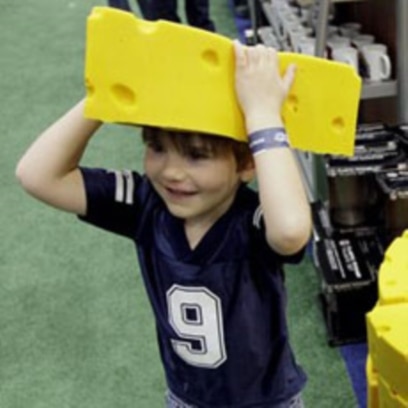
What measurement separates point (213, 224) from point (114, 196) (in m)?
0.14

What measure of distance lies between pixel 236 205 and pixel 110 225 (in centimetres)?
18

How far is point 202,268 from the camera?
3.53 ft

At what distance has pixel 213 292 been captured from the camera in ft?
3.55

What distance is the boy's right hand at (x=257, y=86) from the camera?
3.12ft

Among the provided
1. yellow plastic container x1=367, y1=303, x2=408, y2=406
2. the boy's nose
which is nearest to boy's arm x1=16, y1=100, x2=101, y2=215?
the boy's nose

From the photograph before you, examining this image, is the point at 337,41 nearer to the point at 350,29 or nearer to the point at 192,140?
the point at 350,29

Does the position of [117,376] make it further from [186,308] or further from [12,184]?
[12,184]

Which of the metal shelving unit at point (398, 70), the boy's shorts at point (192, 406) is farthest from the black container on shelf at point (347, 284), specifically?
the boy's shorts at point (192, 406)

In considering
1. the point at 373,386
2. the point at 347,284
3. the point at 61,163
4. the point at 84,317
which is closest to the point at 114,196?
the point at 61,163

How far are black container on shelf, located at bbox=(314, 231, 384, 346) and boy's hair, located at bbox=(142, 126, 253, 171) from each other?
0.97 m

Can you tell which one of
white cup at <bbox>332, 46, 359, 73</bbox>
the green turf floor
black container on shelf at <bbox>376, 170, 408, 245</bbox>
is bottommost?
the green turf floor

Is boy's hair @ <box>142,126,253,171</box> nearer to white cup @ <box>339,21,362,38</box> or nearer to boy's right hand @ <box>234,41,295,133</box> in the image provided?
boy's right hand @ <box>234,41,295,133</box>

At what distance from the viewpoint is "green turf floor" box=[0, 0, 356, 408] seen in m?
1.92

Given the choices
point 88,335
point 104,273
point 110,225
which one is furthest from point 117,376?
point 110,225
